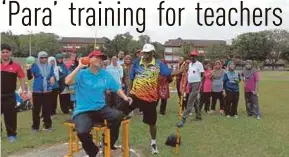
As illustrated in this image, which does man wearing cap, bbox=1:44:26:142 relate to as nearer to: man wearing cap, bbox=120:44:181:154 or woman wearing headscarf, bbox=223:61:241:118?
man wearing cap, bbox=120:44:181:154

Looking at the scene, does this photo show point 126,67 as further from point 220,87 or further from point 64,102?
point 220,87

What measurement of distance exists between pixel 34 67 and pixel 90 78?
363cm

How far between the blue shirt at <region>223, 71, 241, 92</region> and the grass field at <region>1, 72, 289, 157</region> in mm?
929

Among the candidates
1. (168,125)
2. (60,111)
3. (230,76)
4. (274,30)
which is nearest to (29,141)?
(168,125)

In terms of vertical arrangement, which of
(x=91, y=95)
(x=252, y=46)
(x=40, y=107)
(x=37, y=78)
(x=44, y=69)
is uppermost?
(x=252, y=46)

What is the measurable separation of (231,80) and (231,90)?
322mm

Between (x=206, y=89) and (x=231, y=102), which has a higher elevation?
(x=206, y=89)

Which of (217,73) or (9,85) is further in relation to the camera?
(217,73)

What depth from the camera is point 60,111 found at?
14812 mm

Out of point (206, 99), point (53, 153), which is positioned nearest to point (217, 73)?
point (206, 99)

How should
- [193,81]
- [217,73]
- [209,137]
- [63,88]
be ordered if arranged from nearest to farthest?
[209,137], [193,81], [63,88], [217,73]

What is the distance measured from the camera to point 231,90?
538 inches

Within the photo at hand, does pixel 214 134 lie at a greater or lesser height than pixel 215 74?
lesser

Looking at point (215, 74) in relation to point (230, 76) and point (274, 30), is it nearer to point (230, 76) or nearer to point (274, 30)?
point (230, 76)
